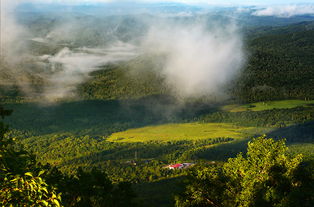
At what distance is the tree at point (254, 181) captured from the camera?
17234mm

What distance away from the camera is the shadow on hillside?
565 ft

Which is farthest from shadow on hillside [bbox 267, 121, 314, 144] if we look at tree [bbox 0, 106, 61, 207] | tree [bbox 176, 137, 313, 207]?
tree [bbox 0, 106, 61, 207]

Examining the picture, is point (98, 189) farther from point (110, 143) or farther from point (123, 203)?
point (110, 143)

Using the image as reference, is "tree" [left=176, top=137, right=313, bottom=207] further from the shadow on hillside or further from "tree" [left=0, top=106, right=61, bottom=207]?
the shadow on hillside

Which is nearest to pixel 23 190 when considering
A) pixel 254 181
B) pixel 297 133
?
pixel 254 181

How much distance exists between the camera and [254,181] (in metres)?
17.7

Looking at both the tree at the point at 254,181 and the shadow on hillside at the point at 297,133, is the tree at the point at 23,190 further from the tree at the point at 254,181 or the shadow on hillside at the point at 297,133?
the shadow on hillside at the point at 297,133

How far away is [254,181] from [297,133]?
182 meters

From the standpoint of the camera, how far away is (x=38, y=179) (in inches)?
299

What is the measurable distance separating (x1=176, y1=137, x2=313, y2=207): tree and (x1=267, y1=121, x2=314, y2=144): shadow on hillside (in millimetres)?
158004

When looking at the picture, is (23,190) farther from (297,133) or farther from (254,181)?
(297,133)

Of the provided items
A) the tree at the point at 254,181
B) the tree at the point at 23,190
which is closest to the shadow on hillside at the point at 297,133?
the tree at the point at 254,181

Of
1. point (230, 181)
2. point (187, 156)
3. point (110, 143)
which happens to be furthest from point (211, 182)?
point (110, 143)

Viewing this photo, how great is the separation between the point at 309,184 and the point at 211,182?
19.8 feet
